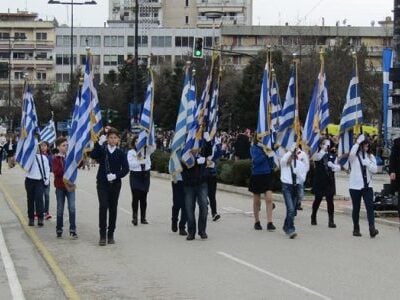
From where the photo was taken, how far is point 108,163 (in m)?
13.1

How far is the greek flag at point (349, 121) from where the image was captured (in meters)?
15.1

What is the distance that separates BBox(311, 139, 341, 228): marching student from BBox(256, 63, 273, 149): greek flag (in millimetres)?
1346

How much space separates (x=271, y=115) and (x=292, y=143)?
1.83m

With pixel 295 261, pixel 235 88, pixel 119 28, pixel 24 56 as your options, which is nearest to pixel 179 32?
pixel 119 28

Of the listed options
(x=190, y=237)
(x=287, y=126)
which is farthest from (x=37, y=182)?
(x=287, y=126)

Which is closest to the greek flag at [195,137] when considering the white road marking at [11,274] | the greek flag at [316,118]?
the greek flag at [316,118]

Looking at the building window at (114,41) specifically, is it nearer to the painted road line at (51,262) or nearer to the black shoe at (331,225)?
the painted road line at (51,262)

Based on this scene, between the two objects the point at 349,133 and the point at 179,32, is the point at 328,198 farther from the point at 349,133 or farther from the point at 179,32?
the point at 179,32

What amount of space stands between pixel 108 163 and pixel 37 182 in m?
3.25

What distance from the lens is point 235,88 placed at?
62500 millimetres

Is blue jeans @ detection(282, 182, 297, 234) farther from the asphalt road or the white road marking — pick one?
the white road marking

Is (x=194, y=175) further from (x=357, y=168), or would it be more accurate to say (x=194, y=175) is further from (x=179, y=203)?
(x=357, y=168)

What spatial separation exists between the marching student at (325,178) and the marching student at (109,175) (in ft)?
14.9

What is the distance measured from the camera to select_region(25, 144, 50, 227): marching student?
51.8ft
